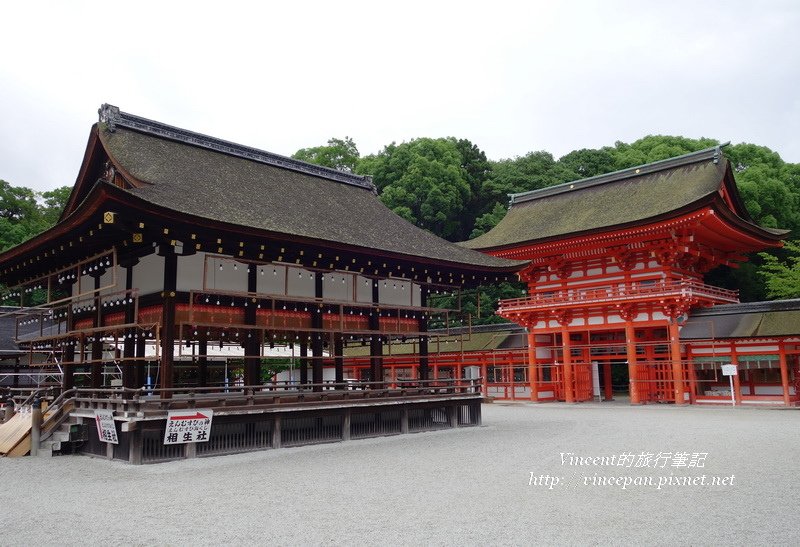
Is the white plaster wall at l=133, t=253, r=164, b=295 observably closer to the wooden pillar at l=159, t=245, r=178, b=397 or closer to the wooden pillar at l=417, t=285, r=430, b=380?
the wooden pillar at l=159, t=245, r=178, b=397

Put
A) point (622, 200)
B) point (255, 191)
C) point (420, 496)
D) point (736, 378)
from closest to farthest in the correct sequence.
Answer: point (420, 496), point (255, 191), point (736, 378), point (622, 200)

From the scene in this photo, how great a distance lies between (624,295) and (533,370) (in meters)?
6.23

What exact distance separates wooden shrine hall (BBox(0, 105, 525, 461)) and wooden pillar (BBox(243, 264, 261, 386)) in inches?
1.3

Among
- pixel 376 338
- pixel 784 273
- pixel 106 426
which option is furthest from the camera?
pixel 784 273

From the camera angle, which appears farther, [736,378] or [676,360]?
[676,360]

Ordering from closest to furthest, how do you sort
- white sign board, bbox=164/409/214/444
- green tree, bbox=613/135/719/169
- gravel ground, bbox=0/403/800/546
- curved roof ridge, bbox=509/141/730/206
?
gravel ground, bbox=0/403/800/546 → white sign board, bbox=164/409/214/444 → curved roof ridge, bbox=509/141/730/206 → green tree, bbox=613/135/719/169

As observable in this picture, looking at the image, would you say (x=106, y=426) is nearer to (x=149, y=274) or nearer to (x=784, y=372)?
(x=149, y=274)

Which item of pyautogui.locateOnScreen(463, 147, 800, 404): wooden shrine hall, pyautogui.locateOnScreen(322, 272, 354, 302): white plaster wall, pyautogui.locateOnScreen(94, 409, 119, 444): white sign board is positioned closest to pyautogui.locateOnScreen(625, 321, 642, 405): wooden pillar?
pyautogui.locateOnScreen(463, 147, 800, 404): wooden shrine hall

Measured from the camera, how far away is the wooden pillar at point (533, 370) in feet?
103

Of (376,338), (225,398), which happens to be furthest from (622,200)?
(225,398)

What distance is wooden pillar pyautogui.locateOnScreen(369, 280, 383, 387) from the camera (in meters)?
19.3

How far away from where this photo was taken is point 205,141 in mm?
20844

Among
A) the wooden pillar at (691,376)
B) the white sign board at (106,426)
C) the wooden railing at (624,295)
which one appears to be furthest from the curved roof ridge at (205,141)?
the wooden pillar at (691,376)

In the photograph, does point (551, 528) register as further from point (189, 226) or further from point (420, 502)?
point (189, 226)
